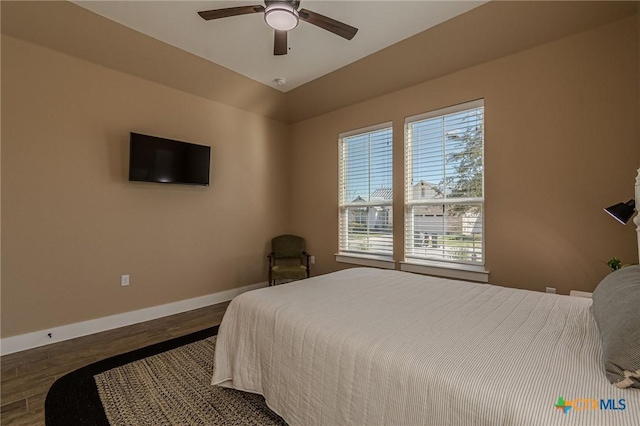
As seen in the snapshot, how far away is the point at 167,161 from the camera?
3549 millimetres

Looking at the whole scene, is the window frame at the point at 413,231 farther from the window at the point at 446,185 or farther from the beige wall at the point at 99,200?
the beige wall at the point at 99,200

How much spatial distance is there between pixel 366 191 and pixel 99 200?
3.18 metres

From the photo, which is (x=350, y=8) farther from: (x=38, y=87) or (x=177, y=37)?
(x=38, y=87)

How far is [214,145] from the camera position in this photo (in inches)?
162

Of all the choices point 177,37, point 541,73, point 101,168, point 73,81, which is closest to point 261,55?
point 177,37

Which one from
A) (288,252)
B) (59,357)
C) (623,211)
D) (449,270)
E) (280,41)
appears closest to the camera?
(623,211)

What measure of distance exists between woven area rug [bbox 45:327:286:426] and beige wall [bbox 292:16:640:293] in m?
2.65

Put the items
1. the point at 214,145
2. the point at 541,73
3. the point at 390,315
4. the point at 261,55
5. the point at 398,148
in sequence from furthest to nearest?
the point at 214,145 < the point at 398,148 < the point at 261,55 < the point at 541,73 < the point at 390,315

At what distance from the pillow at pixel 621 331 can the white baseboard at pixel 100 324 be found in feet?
12.8

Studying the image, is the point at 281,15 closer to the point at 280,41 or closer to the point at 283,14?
the point at 283,14

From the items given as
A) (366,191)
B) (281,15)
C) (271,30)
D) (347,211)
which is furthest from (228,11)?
(347,211)

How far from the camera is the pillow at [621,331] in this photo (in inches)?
34.9

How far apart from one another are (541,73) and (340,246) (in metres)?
3.02

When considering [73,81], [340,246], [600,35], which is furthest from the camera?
[340,246]
